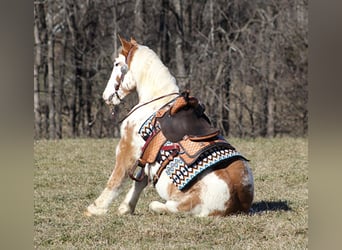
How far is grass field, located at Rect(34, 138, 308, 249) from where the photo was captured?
3.97 meters

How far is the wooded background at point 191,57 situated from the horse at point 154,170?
9441 mm

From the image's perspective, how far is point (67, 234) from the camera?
13.8 feet

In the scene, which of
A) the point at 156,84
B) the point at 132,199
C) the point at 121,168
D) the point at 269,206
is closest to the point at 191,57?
the point at 269,206

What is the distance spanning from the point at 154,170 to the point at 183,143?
32cm

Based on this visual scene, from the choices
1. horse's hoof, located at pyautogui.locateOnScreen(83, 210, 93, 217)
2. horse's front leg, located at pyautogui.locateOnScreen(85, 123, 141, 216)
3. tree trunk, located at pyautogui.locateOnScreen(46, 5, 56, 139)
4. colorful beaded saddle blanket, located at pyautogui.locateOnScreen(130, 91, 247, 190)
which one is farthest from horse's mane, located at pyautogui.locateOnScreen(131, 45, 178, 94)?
tree trunk, located at pyautogui.locateOnScreen(46, 5, 56, 139)

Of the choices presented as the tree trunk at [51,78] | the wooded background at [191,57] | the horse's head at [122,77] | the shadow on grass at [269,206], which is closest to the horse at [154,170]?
the horse's head at [122,77]

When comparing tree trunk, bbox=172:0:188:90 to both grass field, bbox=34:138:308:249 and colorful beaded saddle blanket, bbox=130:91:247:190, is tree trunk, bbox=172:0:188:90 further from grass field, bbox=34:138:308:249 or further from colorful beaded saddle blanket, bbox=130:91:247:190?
colorful beaded saddle blanket, bbox=130:91:247:190

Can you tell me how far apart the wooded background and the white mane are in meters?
9.48

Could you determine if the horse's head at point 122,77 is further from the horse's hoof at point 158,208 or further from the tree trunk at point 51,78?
the tree trunk at point 51,78

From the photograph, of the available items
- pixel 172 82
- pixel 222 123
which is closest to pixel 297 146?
pixel 222 123

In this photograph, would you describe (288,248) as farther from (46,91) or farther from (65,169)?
(46,91)

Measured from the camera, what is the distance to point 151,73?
5121 mm
